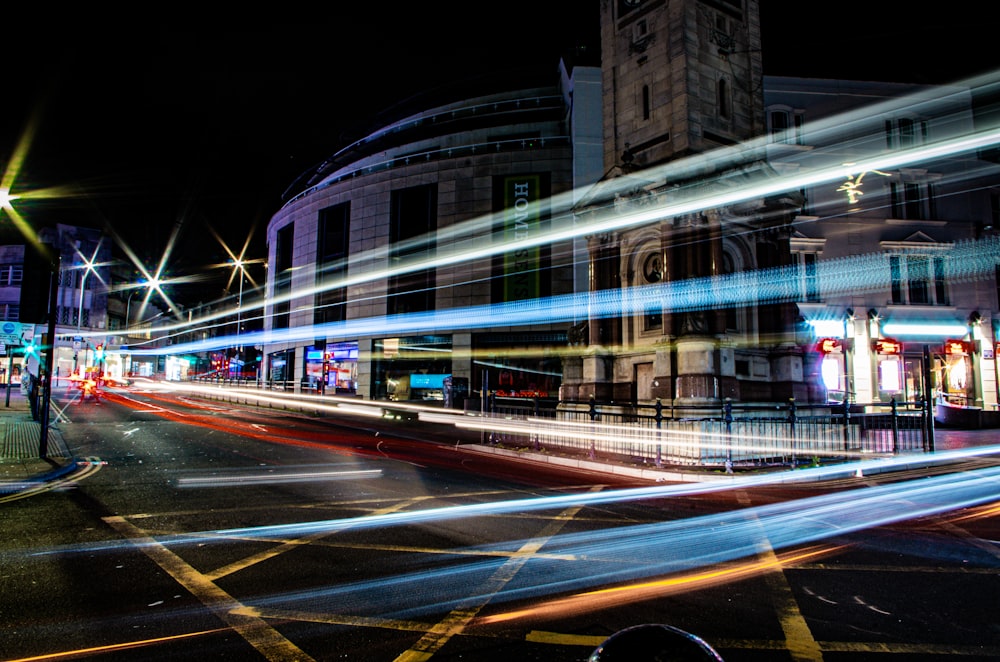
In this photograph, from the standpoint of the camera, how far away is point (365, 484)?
10633 mm

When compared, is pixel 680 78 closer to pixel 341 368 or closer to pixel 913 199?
pixel 913 199

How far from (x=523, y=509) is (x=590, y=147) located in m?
32.0

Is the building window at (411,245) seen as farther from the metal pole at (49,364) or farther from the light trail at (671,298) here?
the metal pole at (49,364)

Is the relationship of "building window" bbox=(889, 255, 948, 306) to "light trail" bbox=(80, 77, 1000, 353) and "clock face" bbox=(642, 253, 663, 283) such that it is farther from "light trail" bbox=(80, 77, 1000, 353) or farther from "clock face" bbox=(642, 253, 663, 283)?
"clock face" bbox=(642, 253, 663, 283)

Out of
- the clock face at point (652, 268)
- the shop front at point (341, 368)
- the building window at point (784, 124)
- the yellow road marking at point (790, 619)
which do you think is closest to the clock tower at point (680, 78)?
the clock face at point (652, 268)

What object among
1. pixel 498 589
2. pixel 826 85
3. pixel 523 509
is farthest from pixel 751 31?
pixel 498 589

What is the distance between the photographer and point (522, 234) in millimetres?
38562

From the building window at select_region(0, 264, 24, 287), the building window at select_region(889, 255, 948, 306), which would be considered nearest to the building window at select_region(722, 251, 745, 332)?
the building window at select_region(889, 255, 948, 306)

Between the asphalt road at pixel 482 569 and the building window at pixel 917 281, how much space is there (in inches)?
866

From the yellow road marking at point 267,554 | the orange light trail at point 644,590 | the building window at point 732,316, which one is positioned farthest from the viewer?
the building window at point 732,316

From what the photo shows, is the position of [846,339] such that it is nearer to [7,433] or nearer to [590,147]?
[590,147]

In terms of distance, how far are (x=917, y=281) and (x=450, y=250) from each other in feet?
94.7

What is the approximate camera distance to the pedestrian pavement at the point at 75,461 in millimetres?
10516

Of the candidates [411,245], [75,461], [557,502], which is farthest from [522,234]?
[557,502]
